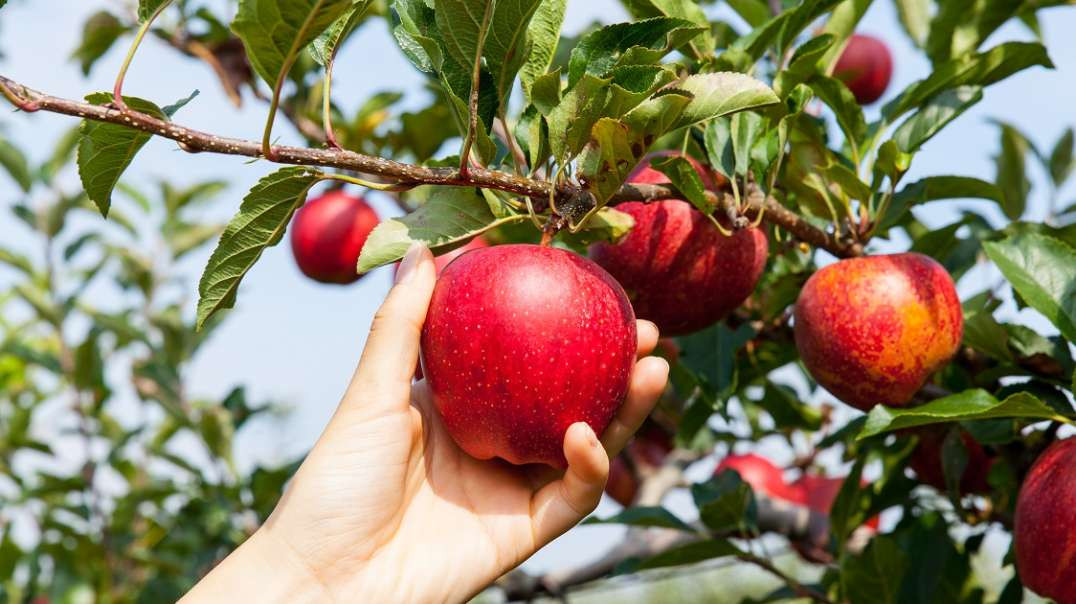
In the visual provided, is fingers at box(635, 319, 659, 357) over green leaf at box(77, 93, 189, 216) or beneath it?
beneath

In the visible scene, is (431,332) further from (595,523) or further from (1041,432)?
(1041,432)

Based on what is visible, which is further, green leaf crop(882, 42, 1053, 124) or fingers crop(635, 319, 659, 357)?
green leaf crop(882, 42, 1053, 124)

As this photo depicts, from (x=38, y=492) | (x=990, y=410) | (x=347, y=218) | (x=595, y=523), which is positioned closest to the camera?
(x=990, y=410)

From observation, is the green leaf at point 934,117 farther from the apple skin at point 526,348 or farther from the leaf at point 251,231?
the leaf at point 251,231

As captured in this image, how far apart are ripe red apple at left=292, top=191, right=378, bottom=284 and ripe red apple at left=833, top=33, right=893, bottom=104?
1.33 meters

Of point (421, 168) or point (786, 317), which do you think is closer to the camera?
point (421, 168)

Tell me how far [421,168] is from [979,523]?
1.26m

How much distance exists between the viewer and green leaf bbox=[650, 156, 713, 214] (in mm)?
1109

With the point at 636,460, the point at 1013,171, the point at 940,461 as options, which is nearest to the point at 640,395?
the point at 940,461

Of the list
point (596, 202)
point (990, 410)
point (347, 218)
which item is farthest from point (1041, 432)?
point (347, 218)

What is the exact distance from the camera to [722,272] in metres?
1.32

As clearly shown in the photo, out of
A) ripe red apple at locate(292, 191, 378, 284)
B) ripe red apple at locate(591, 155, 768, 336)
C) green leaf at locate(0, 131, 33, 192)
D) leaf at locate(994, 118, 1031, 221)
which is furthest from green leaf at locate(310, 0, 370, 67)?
green leaf at locate(0, 131, 33, 192)

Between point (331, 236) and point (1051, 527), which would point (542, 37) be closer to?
point (1051, 527)

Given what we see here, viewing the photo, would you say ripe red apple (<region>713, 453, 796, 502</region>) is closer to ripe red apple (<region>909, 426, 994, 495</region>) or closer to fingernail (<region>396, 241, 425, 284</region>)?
ripe red apple (<region>909, 426, 994, 495</region>)
